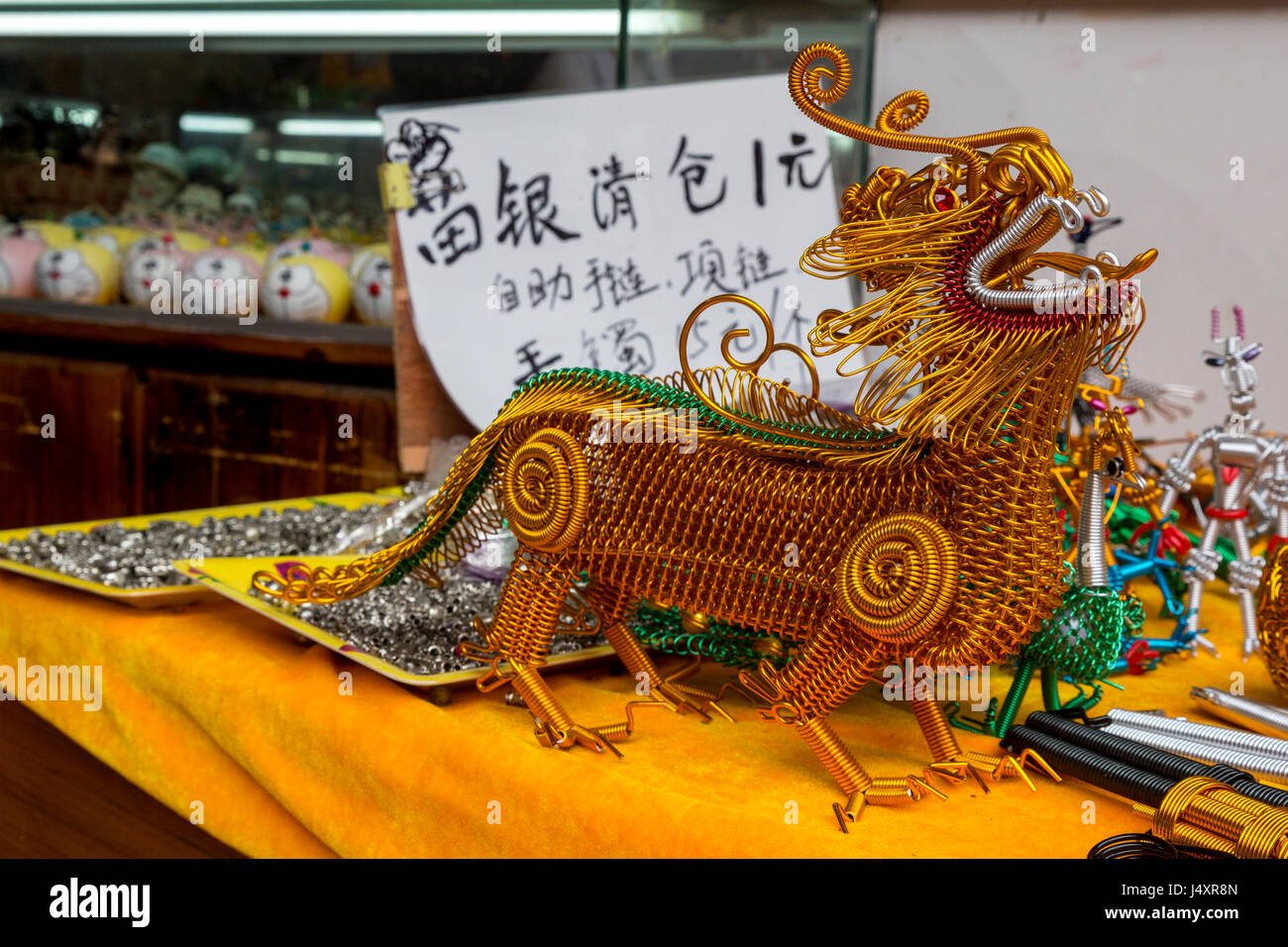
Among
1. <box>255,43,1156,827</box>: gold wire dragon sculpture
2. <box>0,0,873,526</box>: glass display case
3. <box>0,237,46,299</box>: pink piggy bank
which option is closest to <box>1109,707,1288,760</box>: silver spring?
<box>255,43,1156,827</box>: gold wire dragon sculpture

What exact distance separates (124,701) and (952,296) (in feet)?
2.71

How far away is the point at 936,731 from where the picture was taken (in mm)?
831

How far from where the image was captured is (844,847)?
2.34ft

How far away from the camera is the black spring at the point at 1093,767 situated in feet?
2.45

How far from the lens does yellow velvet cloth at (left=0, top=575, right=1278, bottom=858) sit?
754 millimetres

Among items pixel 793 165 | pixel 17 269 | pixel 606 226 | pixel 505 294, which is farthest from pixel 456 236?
pixel 17 269

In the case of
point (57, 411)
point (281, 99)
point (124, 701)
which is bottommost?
point (124, 701)

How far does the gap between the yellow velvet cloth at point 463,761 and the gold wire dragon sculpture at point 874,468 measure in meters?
0.04

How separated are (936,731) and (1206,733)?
0.65 ft

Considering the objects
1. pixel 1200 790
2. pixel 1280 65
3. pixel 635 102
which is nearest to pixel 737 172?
pixel 635 102

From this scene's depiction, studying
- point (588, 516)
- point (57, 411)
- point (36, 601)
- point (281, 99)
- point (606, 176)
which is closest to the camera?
point (588, 516)

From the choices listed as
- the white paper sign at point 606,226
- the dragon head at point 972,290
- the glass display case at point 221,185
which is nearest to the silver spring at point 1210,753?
the dragon head at point 972,290

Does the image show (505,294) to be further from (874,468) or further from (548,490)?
(874,468)
